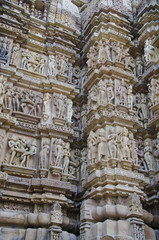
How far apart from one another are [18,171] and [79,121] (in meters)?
2.99

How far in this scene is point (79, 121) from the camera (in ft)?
32.2

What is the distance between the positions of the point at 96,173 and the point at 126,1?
7970 millimetres

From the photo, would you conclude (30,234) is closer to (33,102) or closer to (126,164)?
(126,164)

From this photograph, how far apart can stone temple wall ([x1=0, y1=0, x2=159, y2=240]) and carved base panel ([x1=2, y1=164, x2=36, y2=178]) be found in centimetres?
3

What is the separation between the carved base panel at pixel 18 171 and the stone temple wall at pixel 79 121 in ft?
0.08

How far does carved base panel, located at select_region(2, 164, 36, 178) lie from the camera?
7.52m

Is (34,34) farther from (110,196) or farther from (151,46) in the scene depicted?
(110,196)

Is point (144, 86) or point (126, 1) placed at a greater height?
point (126, 1)

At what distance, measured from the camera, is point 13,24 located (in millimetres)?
9844

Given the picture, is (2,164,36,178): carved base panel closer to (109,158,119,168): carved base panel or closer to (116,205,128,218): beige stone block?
(109,158,119,168): carved base panel

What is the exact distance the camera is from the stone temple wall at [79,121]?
7.07 m

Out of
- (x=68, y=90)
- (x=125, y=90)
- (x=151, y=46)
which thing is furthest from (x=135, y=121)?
(x=151, y=46)

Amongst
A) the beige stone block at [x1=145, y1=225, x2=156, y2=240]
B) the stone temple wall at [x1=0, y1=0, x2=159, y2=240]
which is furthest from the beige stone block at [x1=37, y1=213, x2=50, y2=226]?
the beige stone block at [x1=145, y1=225, x2=156, y2=240]

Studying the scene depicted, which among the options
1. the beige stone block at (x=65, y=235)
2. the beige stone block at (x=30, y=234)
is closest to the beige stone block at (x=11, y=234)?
the beige stone block at (x=30, y=234)
